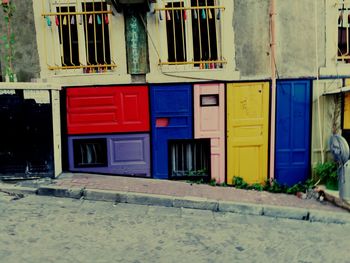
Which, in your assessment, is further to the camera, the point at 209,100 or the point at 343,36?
the point at 343,36

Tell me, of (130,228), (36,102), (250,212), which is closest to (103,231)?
(130,228)

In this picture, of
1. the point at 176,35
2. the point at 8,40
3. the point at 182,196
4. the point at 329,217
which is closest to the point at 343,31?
the point at 176,35

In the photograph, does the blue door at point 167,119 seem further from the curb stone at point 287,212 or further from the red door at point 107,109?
the curb stone at point 287,212

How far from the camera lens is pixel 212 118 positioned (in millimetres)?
7824

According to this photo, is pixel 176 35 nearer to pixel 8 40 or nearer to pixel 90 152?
pixel 90 152

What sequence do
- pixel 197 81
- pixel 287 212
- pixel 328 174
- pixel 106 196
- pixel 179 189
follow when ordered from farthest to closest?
pixel 197 81
pixel 328 174
pixel 179 189
pixel 106 196
pixel 287 212

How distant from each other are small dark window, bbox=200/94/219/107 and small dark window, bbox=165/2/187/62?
3.02 feet

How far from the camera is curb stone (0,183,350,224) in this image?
621 cm

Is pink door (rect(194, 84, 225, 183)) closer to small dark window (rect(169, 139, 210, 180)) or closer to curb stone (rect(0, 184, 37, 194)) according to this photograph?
small dark window (rect(169, 139, 210, 180))

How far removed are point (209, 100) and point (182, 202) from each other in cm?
246

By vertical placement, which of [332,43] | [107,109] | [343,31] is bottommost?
[107,109]

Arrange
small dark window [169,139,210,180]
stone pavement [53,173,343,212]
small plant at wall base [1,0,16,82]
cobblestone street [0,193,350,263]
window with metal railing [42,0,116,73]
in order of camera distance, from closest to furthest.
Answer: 1. cobblestone street [0,193,350,263]
2. stone pavement [53,173,343,212]
3. small plant at wall base [1,0,16,82]
4. window with metal railing [42,0,116,73]
5. small dark window [169,139,210,180]

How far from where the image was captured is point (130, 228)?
5164 millimetres

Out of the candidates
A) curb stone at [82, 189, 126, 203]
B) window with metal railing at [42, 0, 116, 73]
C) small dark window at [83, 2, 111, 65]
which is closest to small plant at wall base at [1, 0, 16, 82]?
window with metal railing at [42, 0, 116, 73]
